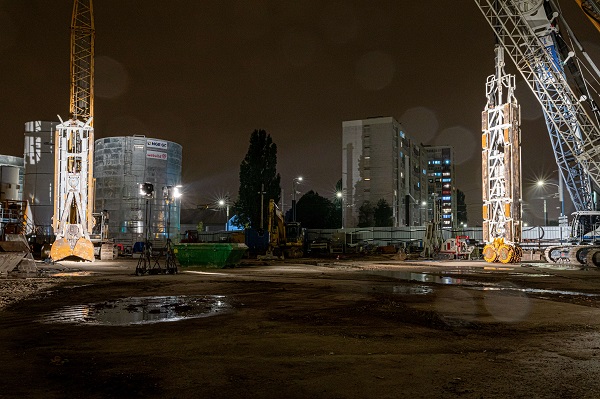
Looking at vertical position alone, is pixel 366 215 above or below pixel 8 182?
below

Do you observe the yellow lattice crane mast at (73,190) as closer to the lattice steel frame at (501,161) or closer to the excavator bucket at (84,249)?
the excavator bucket at (84,249)

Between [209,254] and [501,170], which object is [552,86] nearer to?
[501,170]

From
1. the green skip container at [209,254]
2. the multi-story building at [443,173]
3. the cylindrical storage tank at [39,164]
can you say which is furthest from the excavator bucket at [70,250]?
the multi-story building at [443,173]

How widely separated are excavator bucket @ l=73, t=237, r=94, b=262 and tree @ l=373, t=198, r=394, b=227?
186 ft

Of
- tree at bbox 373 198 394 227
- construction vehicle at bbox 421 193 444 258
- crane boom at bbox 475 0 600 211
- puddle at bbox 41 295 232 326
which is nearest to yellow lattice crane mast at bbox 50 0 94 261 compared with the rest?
puddle at bbox 41 295 232 326

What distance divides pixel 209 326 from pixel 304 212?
7248cm

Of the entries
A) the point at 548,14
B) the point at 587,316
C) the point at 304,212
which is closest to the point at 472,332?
the point at 587,316

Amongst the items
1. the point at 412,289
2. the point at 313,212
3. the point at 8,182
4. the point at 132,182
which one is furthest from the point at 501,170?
the point at 313,212

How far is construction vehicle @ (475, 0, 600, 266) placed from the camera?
3697cm

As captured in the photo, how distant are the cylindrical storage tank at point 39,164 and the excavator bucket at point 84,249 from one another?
3234 cm

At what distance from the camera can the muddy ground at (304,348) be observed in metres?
4.80

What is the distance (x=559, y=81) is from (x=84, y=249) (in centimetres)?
3922

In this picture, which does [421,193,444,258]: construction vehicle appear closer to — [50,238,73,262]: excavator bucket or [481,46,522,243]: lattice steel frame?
[481,46,522,243]: lattice steel frame

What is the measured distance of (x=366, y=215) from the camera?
3356 inches
